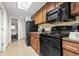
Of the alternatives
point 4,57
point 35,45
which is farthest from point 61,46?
point 4,57

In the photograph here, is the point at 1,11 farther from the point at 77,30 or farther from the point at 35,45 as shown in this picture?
the point at 77,30

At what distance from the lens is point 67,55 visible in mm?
1433

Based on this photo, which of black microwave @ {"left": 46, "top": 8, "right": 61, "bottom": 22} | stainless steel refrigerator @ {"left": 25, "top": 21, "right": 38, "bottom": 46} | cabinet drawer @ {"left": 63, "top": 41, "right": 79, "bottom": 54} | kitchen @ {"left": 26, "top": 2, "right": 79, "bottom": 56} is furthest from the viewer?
black microwave @ {"left": 46, "top": 8, "right": 61, "bottom": 22}

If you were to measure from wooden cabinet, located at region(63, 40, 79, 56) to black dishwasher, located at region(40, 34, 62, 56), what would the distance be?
0.08m

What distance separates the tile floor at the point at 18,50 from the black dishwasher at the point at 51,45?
7.5 inches

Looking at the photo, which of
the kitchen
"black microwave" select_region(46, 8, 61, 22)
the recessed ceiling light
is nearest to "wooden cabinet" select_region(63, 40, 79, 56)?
the kitchen

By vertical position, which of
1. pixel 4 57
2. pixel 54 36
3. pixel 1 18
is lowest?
pixel 4 57

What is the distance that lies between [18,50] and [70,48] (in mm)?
661

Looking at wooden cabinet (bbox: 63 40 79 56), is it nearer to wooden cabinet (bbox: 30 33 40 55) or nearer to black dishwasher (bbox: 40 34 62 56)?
black dishwasher (bbox: 40 34 62 56)

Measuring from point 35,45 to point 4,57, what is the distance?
491 mm

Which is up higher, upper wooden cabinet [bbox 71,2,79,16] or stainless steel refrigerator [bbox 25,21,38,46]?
upper wooden cabinet [bbox 71,2,79,16]

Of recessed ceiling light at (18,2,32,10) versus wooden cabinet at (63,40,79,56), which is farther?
recessed ceiling light at (18,2,32,10)

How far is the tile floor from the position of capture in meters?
1.55

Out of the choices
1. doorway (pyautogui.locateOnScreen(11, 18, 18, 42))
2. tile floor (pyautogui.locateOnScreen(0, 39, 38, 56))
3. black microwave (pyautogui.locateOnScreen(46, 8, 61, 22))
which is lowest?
tile floor (pyautogui.locateOnScreen(0, 39, 38, 56))
